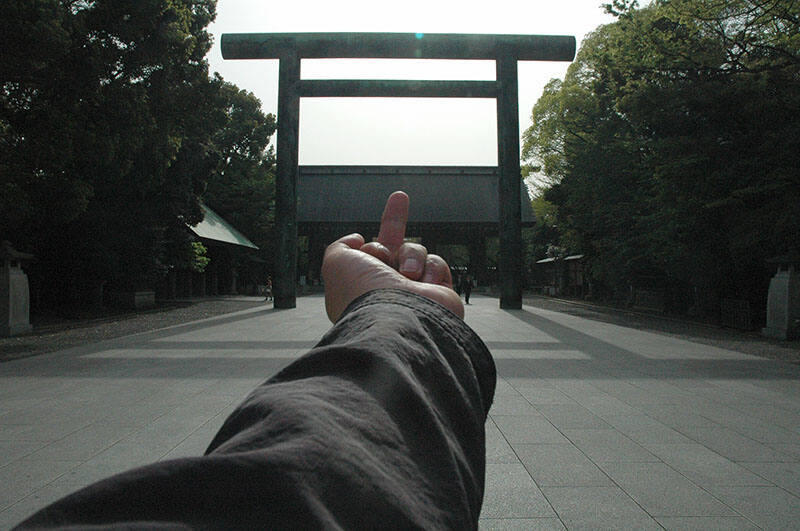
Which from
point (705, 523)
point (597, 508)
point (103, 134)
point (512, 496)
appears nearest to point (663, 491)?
point (705, 523)

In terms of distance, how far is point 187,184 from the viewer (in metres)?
17.0

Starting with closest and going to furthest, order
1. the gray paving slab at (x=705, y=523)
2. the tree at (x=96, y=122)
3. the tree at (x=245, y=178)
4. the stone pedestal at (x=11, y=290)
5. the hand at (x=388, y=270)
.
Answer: the hand at (x=388, y=270) < the gray paving slab at (x=705, y=523) < the tree at (x=96, y=122) < the stone pedestal at (x=11, y=290) < the tree at (x=245, y=178)

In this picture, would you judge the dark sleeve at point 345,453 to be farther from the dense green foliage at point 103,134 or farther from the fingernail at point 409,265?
the dense green foliage at point 103,134

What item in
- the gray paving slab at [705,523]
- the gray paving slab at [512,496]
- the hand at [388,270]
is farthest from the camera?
the gray paving slab at [512,496]

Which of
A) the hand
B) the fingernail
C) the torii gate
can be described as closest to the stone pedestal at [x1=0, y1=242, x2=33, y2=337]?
the torii gate

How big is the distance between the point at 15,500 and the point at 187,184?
16.1m

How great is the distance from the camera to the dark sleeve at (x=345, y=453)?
1.27 ft

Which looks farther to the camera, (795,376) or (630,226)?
(630,226)

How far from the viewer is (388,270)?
122 centimetres

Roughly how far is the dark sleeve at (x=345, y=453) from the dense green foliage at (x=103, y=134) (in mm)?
9214

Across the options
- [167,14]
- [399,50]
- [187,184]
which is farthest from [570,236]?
[167,14]

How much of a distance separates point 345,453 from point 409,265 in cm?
95

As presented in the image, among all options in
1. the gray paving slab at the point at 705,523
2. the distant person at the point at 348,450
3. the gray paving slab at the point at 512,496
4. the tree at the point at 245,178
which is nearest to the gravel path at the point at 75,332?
the gray paving slab at the point at 512,496

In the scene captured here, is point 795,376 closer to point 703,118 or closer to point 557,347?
point 557,347
